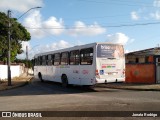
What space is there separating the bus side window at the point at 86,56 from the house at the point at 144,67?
848cm

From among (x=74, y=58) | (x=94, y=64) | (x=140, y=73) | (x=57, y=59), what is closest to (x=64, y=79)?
(x=57, y=59)

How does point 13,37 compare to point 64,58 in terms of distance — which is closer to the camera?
point 64,58

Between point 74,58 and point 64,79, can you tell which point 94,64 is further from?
point 64,79

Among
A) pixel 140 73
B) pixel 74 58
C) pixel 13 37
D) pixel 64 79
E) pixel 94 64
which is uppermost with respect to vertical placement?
pixel 13 37

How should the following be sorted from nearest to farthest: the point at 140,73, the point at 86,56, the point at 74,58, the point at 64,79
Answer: the point at 86,56, the point at 74,58, the point at 64,79, the point at 140,73

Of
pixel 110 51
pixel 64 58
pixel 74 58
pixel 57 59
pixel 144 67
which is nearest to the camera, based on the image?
pixel 110 51

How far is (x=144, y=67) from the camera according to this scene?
2719cm

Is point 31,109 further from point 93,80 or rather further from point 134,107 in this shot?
point 93,80

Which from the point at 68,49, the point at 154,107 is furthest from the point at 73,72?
the point at 154,107

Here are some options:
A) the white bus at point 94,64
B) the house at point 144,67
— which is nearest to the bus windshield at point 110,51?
the white bus at point 94,64

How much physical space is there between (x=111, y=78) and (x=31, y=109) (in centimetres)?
837

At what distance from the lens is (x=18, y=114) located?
37.0ft

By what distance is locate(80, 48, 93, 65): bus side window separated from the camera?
19539 millimetres

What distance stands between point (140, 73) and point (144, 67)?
2.37ft
